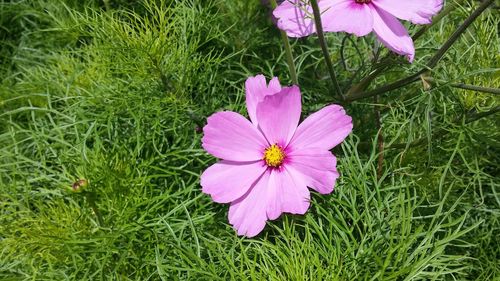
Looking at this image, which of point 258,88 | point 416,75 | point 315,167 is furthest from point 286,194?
point 416,75

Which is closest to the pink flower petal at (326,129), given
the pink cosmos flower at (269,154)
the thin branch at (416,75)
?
the pink cosmos flower at (269,154)

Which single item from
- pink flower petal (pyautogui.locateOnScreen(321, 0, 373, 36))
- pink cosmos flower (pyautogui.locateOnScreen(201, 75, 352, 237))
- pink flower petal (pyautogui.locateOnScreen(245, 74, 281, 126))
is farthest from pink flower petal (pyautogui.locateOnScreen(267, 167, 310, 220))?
pink flower petal (pyautogui.locateOnScreen(321, 0, 373, 36))

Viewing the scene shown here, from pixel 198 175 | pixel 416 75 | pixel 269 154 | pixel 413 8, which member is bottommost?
pixel 198 175

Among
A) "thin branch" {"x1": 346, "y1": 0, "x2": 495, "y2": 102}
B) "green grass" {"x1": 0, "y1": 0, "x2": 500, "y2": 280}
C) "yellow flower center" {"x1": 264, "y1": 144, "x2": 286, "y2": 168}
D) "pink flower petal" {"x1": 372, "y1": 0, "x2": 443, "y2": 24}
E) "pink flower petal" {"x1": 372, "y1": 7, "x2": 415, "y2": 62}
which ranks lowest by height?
"green grass" {"x1": 0, "y1": 0, "x2": 500, "y2": 280}

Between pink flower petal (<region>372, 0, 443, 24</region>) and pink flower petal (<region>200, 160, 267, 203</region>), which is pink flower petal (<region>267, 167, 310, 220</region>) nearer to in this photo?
pink flower petal (<region>200, 160, 267, 203</region>)

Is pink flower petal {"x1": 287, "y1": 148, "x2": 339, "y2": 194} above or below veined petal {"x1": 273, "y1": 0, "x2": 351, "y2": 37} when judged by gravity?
below

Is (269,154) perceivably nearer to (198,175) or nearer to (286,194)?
(286,194)
